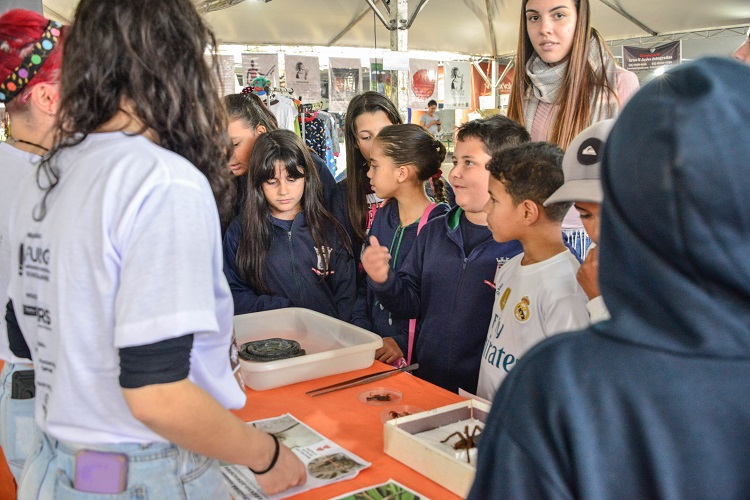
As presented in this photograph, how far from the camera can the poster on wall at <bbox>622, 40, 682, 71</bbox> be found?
32.1ft

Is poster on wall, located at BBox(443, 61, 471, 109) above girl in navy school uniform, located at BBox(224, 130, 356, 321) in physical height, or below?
above

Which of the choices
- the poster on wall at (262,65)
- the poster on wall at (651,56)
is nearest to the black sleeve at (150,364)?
the poster on wall at (262,65)

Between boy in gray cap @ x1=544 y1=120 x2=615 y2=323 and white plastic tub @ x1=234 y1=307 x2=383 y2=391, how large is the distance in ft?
2.07

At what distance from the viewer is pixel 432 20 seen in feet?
33.4

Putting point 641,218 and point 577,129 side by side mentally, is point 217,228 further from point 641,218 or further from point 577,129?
point 577,129

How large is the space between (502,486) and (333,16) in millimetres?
9888

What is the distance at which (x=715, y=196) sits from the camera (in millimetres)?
503

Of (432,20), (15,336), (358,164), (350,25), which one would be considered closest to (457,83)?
(432,20)

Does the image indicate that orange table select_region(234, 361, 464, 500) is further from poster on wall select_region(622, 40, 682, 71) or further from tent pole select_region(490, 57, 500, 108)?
tent pole select_region(490, 57, 500, 108)

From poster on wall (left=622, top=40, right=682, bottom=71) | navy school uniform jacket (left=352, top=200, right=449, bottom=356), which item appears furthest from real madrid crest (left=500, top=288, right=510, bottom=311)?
poster on wall (left=622, top=40, right=682, bottom=71)

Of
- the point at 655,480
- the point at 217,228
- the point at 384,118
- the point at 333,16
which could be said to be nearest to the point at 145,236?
the point at 217,228

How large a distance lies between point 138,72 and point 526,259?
117 cm

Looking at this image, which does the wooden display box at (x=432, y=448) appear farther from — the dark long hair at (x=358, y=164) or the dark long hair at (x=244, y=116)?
the dark long hair at (x=244, y=116)

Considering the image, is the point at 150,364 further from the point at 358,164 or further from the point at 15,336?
the point at 358,164
